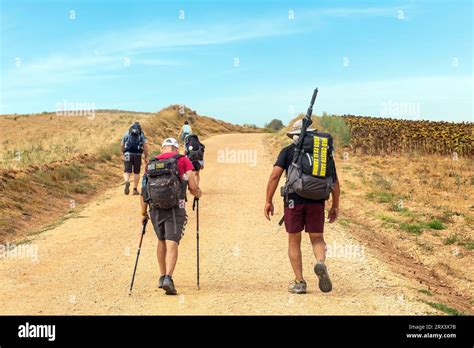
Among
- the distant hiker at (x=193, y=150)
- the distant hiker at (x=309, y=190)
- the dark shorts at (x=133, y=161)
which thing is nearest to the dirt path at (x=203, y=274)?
the distant hiker at (x=309, y=190)

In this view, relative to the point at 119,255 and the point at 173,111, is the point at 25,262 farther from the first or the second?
the point at 173,111

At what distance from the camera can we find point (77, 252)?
37.0 ft

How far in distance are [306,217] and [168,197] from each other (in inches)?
74.8

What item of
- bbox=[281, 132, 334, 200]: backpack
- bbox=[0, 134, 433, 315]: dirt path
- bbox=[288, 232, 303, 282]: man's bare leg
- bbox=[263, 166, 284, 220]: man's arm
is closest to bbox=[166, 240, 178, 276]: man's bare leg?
bbox=[0, 134, 433, 315]: dirt path

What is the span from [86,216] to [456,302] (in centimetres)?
973

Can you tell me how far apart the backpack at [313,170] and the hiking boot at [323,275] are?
0.90 meters

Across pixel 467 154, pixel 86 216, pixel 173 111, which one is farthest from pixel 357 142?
pixel 173 111

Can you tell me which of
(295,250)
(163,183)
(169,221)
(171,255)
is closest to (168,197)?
(163,183)

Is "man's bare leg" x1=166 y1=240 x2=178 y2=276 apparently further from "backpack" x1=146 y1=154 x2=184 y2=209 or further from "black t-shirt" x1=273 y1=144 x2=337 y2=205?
"black t-shirt" x1=273 y1=144 x2=337 y2=205

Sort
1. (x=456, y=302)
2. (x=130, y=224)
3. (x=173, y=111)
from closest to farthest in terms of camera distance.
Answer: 1. (x=456, y=302)
2. (x=130, y=224)
3. (x=173, y=111)

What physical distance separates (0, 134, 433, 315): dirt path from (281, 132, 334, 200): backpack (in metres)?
1.52

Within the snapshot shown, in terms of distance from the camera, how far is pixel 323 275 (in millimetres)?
7430

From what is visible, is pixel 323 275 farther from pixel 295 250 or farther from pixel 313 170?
pixel 313 170

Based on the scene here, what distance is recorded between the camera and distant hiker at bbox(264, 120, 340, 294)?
725cm
